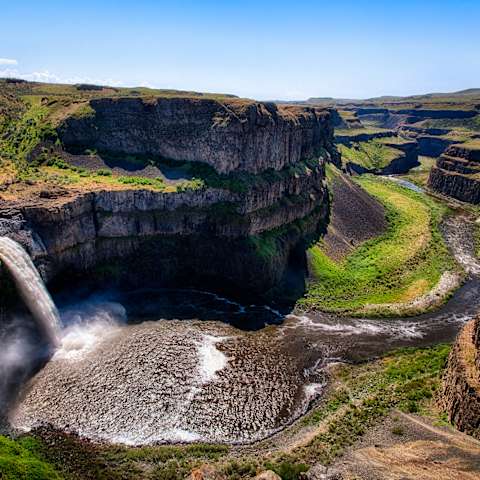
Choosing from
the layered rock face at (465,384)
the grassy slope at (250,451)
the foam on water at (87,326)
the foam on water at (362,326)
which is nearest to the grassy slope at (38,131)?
the foam on water at (87,326)

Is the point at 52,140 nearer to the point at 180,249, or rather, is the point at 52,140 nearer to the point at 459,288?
the point at 180,249

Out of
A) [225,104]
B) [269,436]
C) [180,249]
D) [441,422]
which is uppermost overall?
[225,104]

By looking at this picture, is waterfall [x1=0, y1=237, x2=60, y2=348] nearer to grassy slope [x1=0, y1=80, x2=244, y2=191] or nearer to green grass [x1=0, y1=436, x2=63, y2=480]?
green grass [x1=0, y1=436, x2=63, y2=480]

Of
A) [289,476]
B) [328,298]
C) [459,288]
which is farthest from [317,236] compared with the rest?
[289,476]

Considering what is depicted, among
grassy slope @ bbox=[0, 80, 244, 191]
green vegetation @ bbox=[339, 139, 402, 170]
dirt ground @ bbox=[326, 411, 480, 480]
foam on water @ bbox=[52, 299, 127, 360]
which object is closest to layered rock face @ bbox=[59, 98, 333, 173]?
grassy slope @ bbox=[0, 80, 244, 191]

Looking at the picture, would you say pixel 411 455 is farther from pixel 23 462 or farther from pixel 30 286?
pixel 30 286

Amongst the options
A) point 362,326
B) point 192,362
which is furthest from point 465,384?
point 192,362
